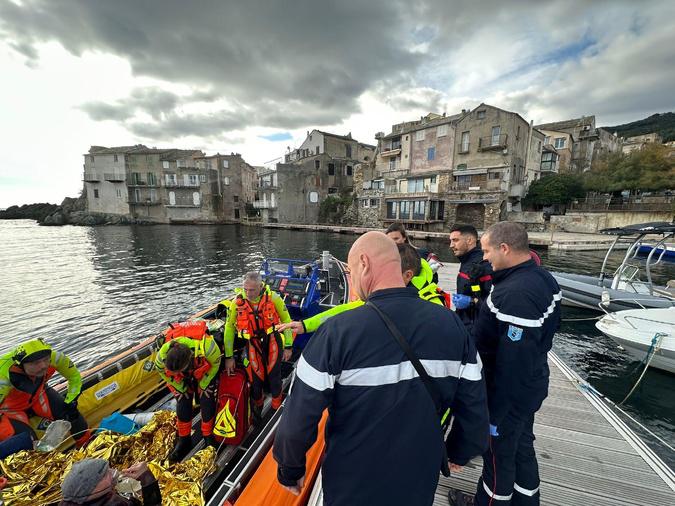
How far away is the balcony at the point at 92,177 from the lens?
1955 inches

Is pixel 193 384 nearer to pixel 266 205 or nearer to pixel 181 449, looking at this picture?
pixel 181 449

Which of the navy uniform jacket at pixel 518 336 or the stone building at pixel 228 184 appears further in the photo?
the stone building at pixel 228 184

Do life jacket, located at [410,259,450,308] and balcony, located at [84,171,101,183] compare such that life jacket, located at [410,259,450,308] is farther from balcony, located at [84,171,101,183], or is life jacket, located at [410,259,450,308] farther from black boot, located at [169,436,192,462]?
balcony, located at [84,171,101,183]

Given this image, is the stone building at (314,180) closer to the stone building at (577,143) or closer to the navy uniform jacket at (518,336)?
the stone building at (577,143)

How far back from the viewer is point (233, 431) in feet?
11.0

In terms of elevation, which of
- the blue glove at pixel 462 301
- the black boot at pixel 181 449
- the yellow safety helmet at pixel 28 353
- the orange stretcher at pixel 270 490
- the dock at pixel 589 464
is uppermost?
the blue glove at pixel 462 301

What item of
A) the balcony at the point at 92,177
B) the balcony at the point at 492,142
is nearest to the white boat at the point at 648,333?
the balcony at the point at 492,142

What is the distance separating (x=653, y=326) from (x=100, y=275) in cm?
2323

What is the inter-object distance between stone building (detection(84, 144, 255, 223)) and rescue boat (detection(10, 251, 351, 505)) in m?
49.8

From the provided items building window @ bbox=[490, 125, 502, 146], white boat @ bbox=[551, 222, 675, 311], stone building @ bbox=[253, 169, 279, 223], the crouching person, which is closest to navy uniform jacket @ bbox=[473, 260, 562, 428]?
the crouching person

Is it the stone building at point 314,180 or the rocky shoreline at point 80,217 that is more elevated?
the stone building at point 314,180

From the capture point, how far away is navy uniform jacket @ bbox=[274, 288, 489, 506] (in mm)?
1208

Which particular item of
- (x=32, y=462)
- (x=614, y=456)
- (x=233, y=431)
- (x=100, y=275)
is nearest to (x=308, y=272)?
(x=233, y=431)

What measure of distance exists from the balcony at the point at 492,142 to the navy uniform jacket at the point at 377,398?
35507 mm
